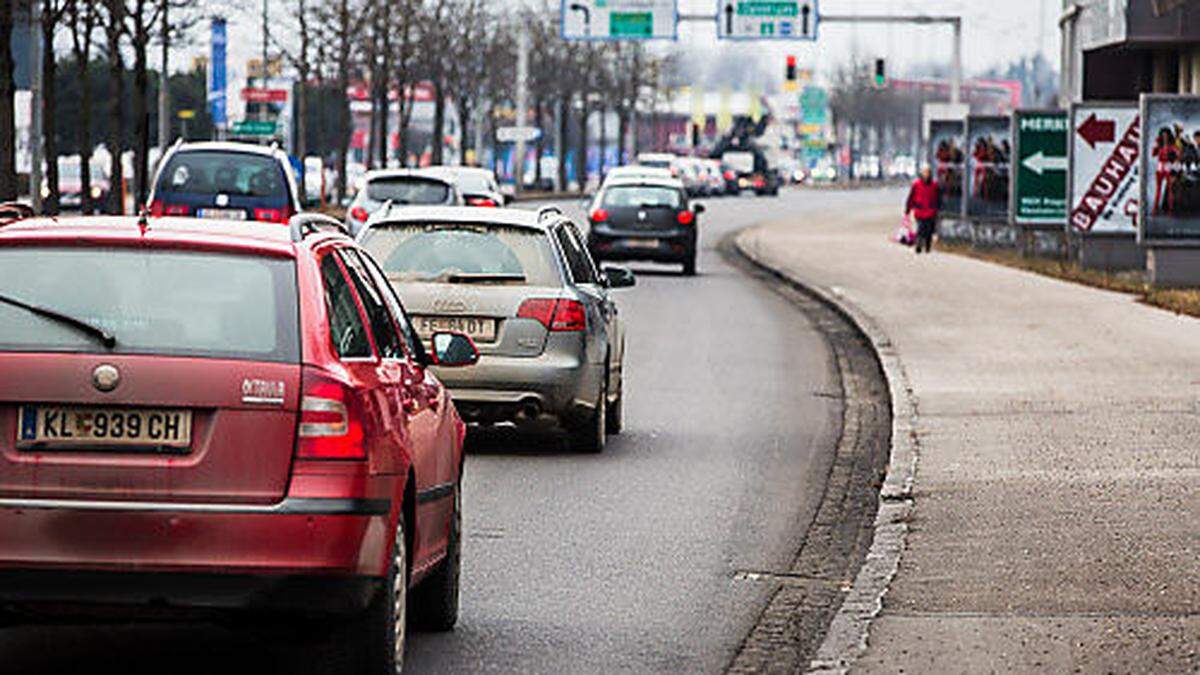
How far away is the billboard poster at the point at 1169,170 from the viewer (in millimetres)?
35219

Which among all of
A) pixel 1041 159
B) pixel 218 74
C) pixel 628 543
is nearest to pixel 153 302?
pixel 628 543

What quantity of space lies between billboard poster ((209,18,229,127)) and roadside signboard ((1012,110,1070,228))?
20.6 meters

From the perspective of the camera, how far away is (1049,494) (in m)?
13.6

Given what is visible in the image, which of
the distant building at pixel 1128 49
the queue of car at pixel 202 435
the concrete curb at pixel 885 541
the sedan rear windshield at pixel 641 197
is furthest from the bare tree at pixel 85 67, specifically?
the queue of car at pixel 202 435

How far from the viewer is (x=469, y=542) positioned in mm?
12172

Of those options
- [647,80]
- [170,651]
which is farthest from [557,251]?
[647,80]

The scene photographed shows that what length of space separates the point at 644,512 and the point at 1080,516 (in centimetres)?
211

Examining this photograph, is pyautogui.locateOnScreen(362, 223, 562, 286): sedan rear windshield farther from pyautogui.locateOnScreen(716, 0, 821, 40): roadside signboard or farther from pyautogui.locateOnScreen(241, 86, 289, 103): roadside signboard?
pyautogui.locateOnScreen(716, 0, 821, 40): roadside signboard

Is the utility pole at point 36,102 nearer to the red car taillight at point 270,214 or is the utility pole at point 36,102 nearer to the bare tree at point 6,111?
the bare tree at point 6,111

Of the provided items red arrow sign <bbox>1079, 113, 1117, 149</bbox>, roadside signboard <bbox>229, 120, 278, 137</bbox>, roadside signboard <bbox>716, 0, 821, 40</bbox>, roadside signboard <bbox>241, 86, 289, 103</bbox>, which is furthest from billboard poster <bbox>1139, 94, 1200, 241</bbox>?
roadside signboard <bbox>716, 0, 821, 40</bbox>

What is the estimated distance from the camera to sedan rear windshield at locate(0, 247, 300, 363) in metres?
7.69

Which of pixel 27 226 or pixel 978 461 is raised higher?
pixel 27 226

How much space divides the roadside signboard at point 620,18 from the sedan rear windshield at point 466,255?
2242 inches

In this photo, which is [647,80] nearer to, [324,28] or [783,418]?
[324,28]
